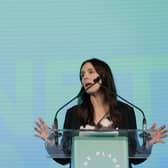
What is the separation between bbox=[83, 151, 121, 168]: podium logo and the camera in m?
1.53

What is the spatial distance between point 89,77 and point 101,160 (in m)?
0.48

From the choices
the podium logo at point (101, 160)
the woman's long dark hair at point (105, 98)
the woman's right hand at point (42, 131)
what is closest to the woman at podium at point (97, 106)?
the woman's long dark hair at point (105, 98)

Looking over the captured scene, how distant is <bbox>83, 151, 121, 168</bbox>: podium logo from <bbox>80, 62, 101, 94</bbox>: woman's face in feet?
1.36

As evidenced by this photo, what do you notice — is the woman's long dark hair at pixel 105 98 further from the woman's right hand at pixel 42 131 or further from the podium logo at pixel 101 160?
the podium logo at pixel 101 160

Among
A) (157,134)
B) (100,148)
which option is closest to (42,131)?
(100,148)

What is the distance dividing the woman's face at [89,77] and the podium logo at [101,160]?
1.36 ft

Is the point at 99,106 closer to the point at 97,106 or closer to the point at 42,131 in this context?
the point at 97,106

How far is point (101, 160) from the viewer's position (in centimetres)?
154

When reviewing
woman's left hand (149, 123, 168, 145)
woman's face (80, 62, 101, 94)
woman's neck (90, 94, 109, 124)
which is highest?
woman's face (80, 62, 101, 94)

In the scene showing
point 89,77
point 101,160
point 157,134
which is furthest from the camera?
point 89,77

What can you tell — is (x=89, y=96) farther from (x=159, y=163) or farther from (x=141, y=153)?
(x=159, y=163)

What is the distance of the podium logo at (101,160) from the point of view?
153cm

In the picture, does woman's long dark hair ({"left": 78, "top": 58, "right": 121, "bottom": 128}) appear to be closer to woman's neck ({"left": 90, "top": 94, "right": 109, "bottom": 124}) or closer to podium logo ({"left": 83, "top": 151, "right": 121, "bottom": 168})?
woman's neck ({"left": 90, "top": 94, "right": 109, "bottom": 124})

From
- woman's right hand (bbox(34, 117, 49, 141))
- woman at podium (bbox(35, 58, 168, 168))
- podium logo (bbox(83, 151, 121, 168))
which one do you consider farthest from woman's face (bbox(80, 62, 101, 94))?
podium logo (bbox(83, 151, 121, 168))
